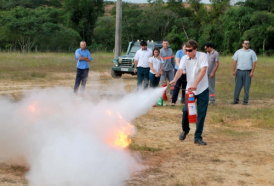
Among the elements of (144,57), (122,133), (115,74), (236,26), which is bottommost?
(115,74)

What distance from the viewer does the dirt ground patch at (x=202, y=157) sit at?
565 centimetres

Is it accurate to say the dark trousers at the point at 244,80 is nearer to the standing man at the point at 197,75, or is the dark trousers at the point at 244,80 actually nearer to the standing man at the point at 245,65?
the standing man at the point at 245,65

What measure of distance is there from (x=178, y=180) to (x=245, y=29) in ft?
166

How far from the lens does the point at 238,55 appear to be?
42.4 ft

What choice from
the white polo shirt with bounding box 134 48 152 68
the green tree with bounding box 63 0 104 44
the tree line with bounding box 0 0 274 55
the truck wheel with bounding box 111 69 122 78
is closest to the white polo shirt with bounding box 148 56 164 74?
the white polo shirt with bounding box 134 48 152 68

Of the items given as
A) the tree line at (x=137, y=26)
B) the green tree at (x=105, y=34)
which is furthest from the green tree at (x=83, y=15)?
the green tree at (x=105, y=34)

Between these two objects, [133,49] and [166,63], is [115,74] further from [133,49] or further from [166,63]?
[166,63]

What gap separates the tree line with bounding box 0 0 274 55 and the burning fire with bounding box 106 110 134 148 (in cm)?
4399

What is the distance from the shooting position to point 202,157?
271 inches

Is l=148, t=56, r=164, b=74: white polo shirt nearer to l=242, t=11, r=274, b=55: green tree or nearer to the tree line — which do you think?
the tree line

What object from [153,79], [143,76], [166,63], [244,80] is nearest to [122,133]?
[153,79]

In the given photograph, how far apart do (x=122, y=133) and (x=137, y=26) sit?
57.2 metres

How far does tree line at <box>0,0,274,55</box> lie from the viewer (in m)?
49.8

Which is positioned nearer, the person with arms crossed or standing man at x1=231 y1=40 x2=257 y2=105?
the person with arms crossed
